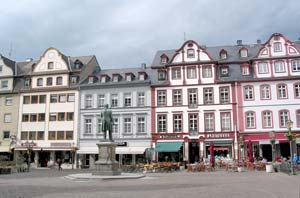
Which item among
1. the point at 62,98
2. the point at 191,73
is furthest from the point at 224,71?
the point at 62,98

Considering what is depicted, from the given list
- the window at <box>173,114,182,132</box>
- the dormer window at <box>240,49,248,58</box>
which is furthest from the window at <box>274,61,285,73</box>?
the window at <box>173,114,182,132</box>

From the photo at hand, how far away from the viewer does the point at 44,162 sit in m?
48.1

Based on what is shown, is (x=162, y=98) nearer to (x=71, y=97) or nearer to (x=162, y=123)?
(x=162, y=123)

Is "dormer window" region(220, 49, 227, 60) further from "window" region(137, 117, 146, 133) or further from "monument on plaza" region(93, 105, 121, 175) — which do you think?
"monument on plaza" region(93, 105, 121, 175)

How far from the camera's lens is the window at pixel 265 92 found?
41.7 metres

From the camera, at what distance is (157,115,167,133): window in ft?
142

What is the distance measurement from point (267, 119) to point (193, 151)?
9.54 m

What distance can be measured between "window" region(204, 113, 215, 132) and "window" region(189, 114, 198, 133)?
3.57ft

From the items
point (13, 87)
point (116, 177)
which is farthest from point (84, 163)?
point (116, 177)

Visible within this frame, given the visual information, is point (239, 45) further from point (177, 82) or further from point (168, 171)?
point (168, 171)

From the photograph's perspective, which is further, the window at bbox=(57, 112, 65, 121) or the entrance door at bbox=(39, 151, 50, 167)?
the entrance door at bbox=(39, 151, 50, 167)

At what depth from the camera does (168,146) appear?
42094mm

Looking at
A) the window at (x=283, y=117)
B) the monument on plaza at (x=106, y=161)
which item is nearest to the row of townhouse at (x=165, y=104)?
the window at (x=283, y=117)

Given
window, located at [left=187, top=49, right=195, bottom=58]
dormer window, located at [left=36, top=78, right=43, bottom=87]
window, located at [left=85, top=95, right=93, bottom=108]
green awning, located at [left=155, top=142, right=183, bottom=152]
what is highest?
window, located at [left=187, top=49, right=195, bottom=58]
